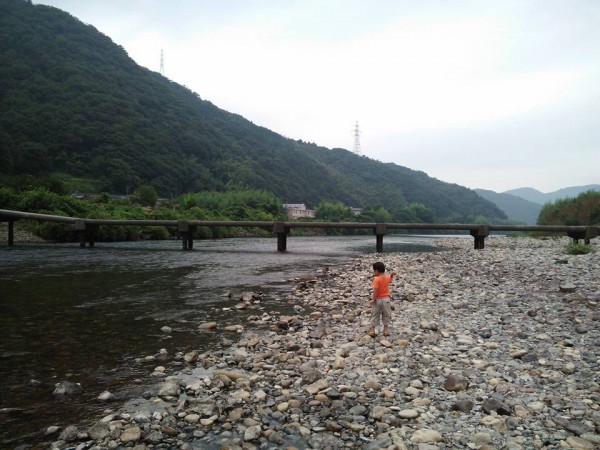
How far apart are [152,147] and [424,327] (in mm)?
120917

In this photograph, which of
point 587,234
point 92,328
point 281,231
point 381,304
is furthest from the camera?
point 281,231

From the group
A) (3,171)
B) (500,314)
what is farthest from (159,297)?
(3,171)

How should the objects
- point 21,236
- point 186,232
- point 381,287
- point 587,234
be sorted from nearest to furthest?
point 381,287 → point 587,234 → point 186,232 → point 21,236

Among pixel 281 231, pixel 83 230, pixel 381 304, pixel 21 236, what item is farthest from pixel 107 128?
pixel 381 304

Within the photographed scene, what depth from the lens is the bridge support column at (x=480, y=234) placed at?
3058cm

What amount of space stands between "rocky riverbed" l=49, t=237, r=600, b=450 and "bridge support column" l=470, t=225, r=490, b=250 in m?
22.4

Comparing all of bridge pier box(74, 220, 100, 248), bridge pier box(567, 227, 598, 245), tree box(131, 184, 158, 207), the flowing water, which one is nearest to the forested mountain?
tree box(131, 184, 158, 207)

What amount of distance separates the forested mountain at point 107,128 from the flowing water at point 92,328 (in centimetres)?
7768

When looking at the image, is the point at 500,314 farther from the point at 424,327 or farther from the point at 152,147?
the point at 152,147

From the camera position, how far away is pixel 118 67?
159 m

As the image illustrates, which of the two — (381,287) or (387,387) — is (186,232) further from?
(387,387)

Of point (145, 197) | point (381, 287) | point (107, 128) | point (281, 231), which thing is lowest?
point (381, 287)

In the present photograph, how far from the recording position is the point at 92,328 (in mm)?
A: 8438

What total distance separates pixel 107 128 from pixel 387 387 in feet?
391
